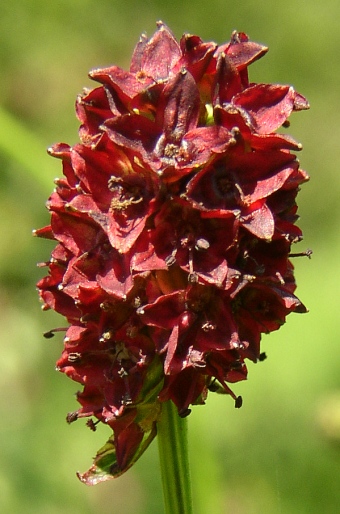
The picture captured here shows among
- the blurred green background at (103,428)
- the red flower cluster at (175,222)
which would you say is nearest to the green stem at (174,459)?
the red flower cluster at (175,222)

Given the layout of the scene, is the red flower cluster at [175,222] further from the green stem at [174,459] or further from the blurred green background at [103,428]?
the blurred green background at [103,428]

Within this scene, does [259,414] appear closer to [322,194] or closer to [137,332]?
[322,194]

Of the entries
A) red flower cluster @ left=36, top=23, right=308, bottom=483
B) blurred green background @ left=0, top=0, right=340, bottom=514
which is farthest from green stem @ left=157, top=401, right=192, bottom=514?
blurred green background @ left=0, top=0, right=340, bottom=514

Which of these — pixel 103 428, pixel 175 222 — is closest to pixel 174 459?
pixel 175 222

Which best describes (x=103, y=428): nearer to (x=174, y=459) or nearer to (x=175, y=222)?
(x=174, y=459)

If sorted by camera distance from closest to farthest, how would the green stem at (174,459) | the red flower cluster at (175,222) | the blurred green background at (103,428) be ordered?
the red flower cluster at (175,222) → the green stem at (174,459) → the blurred green background at (103,428)

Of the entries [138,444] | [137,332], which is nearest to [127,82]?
[137,332]
